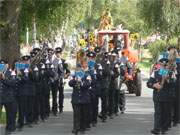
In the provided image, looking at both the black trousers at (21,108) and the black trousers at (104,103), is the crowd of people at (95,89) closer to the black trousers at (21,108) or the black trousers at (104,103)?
the black trousers at (104,103)

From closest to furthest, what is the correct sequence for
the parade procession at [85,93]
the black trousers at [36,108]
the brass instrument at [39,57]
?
the parade procession at [85,93]
the brass instrument at [39,57]
the black trousers at [36,108]

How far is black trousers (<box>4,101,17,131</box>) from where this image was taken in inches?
623

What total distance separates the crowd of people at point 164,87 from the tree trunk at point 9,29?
499 centimetres

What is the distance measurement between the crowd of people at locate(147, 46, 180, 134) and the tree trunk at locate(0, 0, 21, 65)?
16.4ft

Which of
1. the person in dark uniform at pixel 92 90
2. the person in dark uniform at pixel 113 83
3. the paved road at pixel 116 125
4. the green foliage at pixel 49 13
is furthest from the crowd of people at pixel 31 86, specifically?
the green foliage at pixel 49 13

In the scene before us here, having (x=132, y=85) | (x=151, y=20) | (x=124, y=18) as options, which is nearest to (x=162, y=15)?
(x=151, y=20)

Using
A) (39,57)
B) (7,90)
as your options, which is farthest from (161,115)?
(39,57)

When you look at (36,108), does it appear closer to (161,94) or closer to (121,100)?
(121,100)

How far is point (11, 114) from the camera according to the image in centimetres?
1583

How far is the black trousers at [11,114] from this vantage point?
15820 mm

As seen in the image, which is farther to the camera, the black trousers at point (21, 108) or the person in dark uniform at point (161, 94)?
the black trousers at point (21, 108)

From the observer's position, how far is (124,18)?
70750mm

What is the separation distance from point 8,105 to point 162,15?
18925mm

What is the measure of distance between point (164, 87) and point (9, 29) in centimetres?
557
